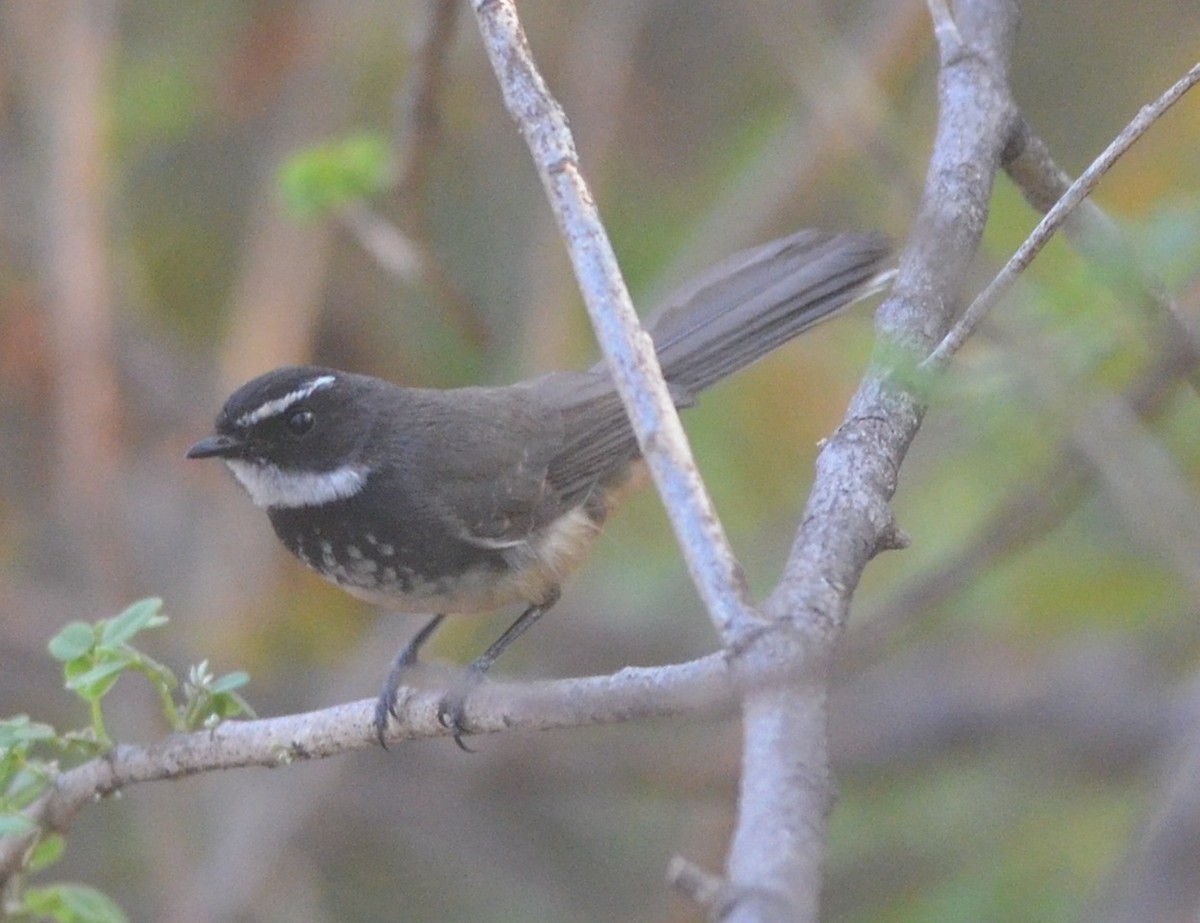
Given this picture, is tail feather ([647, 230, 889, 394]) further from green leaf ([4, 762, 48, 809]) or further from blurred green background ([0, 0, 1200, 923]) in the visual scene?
green leaf ([4, 762, 48, 809])

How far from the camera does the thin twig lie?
2.63 meters

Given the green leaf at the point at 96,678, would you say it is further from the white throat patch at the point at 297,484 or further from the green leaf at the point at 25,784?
the white throat patch at the point at 297,484

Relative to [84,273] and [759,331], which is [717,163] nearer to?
[84,273]

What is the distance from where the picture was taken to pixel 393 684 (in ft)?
14.1

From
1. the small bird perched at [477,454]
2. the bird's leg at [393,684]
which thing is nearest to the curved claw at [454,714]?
the bird's leg at [393,684]

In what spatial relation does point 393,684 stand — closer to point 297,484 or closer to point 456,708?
point 456,708

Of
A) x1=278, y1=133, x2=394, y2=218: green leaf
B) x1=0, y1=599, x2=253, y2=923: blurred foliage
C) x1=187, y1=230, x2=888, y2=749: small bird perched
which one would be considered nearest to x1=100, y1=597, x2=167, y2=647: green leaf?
x1=0, y1=599, x2=253, y2=923: blurred foliage

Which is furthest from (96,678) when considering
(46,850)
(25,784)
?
(46,850)

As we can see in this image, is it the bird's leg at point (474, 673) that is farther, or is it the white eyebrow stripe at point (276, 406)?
the white eyebrow stripe at point (276, 406)

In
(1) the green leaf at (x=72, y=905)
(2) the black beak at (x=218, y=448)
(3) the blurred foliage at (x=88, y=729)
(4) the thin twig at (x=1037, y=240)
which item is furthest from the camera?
(2) the black beak at (x=218, y=448)

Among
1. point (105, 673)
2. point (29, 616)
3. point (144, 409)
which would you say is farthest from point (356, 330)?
point (105, 673)

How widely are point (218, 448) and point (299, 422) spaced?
25 cm

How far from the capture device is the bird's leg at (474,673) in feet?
12.1

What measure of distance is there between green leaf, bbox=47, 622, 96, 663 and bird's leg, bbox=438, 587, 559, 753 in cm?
79
